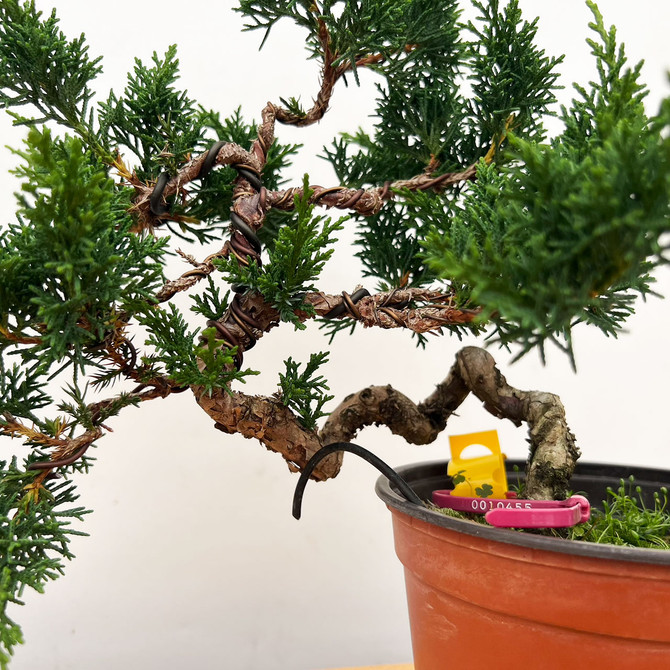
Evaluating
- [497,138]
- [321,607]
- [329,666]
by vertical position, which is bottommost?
[329,666]

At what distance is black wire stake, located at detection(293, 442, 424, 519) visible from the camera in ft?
2.23

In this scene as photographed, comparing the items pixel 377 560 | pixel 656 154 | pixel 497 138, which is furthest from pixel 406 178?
pixel 377 560

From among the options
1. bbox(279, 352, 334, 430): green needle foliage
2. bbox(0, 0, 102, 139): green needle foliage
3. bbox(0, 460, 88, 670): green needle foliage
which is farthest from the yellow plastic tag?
bbox(0, 0, 102, 139): green needle foliage

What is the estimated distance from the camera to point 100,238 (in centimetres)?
49

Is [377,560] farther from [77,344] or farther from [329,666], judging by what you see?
[77,344]

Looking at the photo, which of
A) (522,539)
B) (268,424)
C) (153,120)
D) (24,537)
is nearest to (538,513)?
(522,539)

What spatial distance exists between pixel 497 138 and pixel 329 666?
955 millimetres

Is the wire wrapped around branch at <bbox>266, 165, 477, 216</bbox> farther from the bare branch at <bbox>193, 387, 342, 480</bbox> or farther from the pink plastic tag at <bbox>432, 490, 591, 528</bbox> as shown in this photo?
the pink plastic tag at <bbox>432, 490, 591, 528</bbox>

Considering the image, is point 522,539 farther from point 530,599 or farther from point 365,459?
point 365,459

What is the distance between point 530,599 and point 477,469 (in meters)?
0.24

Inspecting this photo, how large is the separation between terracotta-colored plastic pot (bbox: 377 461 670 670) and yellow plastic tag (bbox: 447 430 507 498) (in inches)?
5.5

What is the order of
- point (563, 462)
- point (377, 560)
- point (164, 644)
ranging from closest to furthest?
1. point (563, 462)
2. point (164, 644)
3. point (377, 560)

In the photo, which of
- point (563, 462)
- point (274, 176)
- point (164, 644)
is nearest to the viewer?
point (563, 462)

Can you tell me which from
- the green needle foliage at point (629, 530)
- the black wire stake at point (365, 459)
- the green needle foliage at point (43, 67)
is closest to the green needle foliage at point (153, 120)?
the green needle foliage at point (43, 67)
